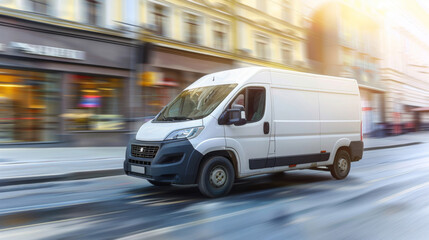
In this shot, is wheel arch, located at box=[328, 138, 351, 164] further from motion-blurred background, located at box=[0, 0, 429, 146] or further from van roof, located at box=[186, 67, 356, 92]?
motion-blurred background, located at box=[0, 0, 429, 146]

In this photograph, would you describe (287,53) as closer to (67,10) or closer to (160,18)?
(160,18)

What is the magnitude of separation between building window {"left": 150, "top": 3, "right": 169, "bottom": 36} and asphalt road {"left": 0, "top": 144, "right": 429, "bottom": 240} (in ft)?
33.8

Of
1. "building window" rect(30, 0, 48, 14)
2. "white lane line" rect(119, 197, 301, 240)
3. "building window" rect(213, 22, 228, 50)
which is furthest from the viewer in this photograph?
"building window" rect(213, 22, 228, 50)

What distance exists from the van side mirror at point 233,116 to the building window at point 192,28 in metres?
12.4

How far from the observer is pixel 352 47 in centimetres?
3088

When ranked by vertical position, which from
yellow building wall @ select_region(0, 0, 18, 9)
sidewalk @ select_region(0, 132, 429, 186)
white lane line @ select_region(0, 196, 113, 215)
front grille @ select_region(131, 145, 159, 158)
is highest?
yellow building wall @ select_region(0, 0, 18, 9)

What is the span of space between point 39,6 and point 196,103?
31.5 feet

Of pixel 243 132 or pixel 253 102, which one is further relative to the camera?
pixel 253 102

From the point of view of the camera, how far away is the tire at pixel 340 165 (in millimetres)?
7629

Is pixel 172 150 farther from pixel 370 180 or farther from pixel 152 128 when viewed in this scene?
pixel 370 180

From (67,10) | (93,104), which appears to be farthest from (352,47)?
(67,10)

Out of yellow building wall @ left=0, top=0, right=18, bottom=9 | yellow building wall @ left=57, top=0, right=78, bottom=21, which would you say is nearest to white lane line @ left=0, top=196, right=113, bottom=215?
yellow building wall @ left=0, top=0, right=18, bottom=9

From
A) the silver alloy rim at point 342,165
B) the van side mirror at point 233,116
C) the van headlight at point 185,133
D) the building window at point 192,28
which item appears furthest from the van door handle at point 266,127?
the building window at point 192,28

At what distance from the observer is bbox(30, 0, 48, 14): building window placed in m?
12.8
